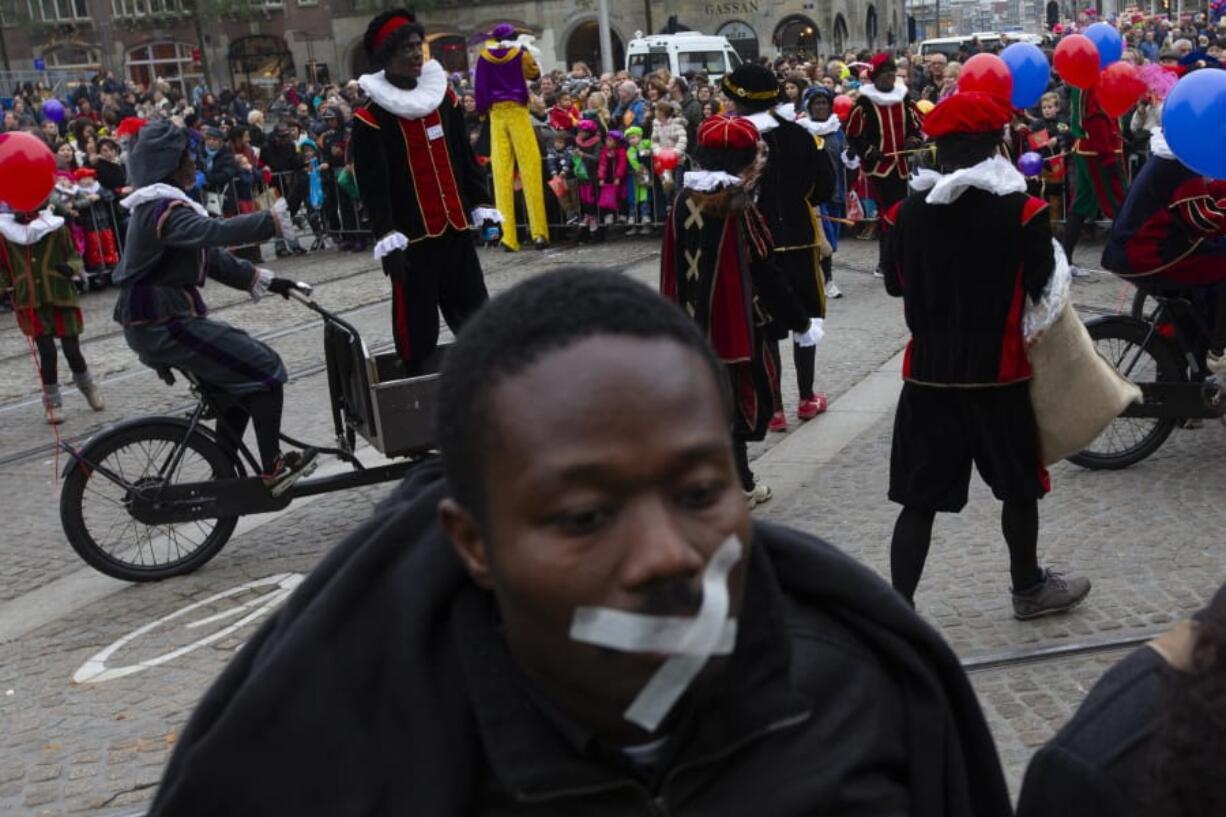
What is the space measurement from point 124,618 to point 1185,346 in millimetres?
4593

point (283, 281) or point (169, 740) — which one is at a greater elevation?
point (283, 281)

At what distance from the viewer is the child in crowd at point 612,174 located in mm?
15523

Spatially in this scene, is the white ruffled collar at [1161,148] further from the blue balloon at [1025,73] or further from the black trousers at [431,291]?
the blue balloon at [1025,73]

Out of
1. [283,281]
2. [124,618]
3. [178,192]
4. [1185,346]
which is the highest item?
[178,192]

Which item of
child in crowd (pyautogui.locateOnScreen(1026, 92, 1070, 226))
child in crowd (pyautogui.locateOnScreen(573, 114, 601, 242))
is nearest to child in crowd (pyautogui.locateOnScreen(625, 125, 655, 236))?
child in crowd (pyautogui.locateOnScreen(573, 114, 601, 242))

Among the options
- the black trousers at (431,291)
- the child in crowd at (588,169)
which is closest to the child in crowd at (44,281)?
the black trousers at (431,291)

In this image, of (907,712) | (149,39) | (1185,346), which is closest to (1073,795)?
(907,712)

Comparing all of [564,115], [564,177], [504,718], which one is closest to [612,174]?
[564,177]

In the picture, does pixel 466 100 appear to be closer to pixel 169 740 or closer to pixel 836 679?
pixel 169 740

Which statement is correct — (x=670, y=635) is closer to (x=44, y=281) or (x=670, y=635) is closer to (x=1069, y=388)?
(x=1069, y=388)

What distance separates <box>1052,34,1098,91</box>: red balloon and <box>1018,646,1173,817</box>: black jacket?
9.68 metres

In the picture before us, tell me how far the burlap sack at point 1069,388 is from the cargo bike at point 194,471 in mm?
2513

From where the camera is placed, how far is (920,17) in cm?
7544

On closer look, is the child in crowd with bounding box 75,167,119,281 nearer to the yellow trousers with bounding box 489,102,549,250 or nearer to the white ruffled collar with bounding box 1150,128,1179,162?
the yellow trousers with bounding box 489,102,549,250
